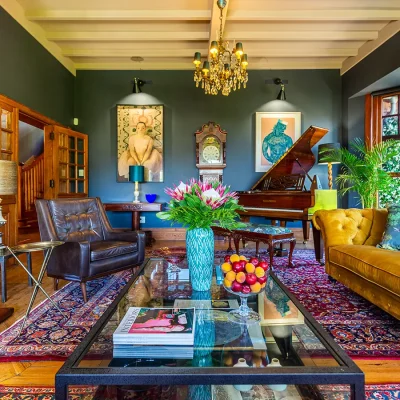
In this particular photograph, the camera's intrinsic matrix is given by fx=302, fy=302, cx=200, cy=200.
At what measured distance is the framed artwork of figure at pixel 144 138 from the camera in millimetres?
5902

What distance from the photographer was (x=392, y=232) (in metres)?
2.54

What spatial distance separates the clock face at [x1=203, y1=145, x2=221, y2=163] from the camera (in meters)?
5.89

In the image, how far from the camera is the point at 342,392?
1438 mm

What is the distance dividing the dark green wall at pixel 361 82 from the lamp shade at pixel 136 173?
394 cm

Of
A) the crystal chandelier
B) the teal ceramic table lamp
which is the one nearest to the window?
the crystal chandelier

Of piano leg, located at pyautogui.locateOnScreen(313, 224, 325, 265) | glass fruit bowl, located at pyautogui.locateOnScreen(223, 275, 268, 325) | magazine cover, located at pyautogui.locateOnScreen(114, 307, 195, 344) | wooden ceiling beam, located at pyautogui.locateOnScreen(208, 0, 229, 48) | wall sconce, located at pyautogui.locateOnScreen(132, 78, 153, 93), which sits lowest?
piano leg, located at pyautogui.locateOnScreen(313, 224, 325, 265)

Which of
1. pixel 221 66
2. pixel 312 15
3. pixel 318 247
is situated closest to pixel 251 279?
pixel 318 247

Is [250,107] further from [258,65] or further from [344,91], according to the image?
[344,91]

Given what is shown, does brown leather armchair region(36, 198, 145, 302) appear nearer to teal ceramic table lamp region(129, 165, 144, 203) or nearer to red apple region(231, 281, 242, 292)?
red apple region(231, 281, 242, 292)

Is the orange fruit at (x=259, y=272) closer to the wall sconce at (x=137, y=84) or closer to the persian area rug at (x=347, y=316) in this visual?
the persian area rug at (x=347, y=316)

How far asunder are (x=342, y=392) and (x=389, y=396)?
0.67 ft

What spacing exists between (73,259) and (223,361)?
1.93 metres

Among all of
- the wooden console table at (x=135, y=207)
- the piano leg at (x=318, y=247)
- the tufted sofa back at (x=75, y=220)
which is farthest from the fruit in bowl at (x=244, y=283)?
the wooden console table at (x=135, y=207)

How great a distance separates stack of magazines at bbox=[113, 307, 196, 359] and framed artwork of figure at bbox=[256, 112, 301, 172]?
508cm
